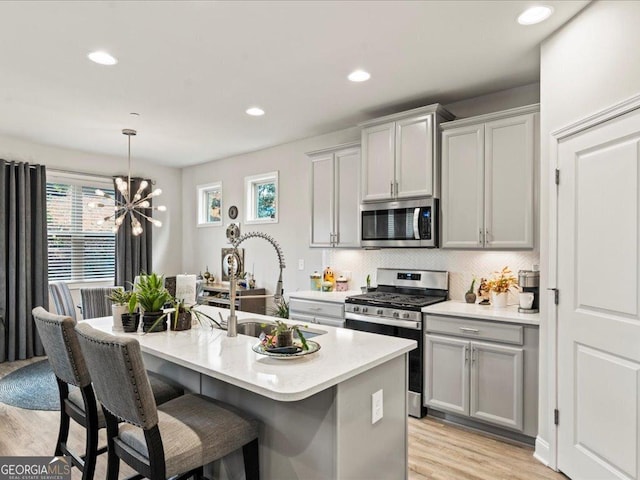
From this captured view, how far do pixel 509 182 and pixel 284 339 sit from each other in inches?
85.4

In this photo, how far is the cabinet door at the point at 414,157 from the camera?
340 cm

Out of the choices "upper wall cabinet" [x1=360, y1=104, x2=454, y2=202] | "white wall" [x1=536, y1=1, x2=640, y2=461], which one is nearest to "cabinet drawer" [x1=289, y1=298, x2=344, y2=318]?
"upper wall cabinet" [x1=360, y1=104, x2=454, y2=202]

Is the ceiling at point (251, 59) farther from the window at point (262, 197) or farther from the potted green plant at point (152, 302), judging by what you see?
the potted green plant at point (152, 302)

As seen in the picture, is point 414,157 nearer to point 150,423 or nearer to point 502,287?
point 502,287

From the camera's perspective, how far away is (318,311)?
Answer: 12.8ft

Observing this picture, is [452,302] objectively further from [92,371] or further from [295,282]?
[92,371]

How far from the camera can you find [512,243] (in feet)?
9.91

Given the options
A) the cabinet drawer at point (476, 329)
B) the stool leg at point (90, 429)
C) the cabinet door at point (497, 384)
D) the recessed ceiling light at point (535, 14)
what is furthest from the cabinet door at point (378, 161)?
the stool leg at point (90, 429)

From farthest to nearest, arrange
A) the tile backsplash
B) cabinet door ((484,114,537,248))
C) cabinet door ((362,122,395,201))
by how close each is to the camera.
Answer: cabinet door ((362,122,395,201)) < the tile backsplash < cabinet door ((484,114,537,248))

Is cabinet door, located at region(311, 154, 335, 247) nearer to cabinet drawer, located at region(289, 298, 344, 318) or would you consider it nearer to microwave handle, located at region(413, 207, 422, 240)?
cabinet drawer, located at region(289, 298, 344, 318)

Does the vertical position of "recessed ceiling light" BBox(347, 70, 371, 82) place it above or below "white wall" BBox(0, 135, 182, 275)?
above

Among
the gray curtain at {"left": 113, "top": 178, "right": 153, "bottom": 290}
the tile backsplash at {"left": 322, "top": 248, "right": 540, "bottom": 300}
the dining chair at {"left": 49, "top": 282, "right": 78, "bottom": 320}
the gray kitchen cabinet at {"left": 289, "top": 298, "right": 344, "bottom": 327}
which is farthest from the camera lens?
the gray curtain at {"left": 113, "top": 178, "right": 153, "bottom": 290}

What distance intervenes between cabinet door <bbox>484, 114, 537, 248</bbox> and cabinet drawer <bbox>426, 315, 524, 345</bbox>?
0.61 metres

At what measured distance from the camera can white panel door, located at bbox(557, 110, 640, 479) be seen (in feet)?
6.49
